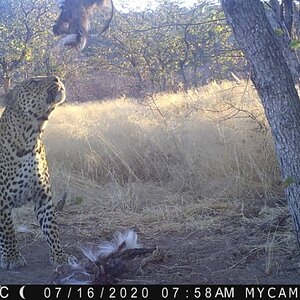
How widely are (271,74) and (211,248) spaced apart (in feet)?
5.82

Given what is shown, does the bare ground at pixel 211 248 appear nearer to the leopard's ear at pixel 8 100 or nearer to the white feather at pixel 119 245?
the white feather at pixel 119 245

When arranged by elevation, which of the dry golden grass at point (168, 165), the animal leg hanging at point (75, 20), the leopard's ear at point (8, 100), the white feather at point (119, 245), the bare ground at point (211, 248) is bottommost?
the dry golden grass at point (168, 165)

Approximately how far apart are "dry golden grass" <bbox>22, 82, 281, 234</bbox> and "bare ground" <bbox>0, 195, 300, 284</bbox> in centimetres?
17

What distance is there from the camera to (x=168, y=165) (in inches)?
344

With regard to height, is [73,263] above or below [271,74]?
below

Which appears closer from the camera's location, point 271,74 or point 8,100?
point 271,74

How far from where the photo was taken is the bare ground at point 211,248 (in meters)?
4.79

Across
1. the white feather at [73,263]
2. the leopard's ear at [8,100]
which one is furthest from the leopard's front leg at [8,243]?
the leopard's ear at [8,100]

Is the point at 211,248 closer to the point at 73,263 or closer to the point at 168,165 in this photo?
the point at 73,263

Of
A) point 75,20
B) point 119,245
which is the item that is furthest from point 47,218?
point 75,20

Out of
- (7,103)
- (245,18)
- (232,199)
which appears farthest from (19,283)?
(232,199)

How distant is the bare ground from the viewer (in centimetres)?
479

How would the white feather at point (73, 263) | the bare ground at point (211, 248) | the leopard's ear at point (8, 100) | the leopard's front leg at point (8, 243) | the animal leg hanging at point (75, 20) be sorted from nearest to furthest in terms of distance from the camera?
the animal leg hanging at point (75, 20) < the bare ground at point (211, 248) < the white feather at point (73, 263) < the leopard's front leg at point (8, 243) < the leopard's ear at point (8, 100)

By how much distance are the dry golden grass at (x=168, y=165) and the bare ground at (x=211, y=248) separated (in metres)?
0.17
